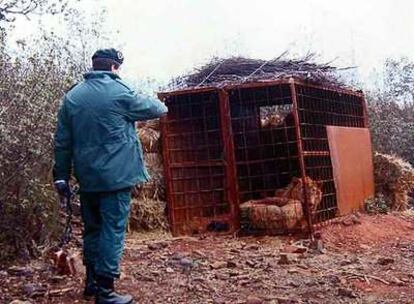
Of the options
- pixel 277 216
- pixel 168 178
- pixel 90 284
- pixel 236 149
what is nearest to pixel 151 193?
pixel 168 178

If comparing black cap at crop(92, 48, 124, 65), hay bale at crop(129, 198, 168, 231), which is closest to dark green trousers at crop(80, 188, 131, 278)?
black cap at crop(92, 48, 124, 65)

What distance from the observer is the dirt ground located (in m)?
4.46

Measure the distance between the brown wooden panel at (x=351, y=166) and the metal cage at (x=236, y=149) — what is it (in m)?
0.10

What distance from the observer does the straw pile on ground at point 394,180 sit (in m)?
9.55

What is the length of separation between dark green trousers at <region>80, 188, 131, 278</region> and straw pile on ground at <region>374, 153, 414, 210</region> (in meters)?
6.55

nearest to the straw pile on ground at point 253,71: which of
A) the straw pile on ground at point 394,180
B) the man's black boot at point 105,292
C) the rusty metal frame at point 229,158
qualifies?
the rusty metal frame at point 229,158

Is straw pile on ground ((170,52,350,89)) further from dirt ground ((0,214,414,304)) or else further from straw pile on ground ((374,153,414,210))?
dirt ground ((0,214,414,304))

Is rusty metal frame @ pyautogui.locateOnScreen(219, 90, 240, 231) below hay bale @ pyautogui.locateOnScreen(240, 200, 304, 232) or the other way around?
the other way around

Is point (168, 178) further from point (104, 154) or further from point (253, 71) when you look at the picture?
point (104, 154)

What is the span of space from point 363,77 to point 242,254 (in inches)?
394

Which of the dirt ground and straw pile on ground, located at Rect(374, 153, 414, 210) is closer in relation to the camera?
the dirt ground

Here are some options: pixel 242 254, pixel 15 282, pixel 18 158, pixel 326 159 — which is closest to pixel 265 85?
pixel 326 159

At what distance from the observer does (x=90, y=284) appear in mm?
4180

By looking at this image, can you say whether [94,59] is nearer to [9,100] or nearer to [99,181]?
[99,181]
